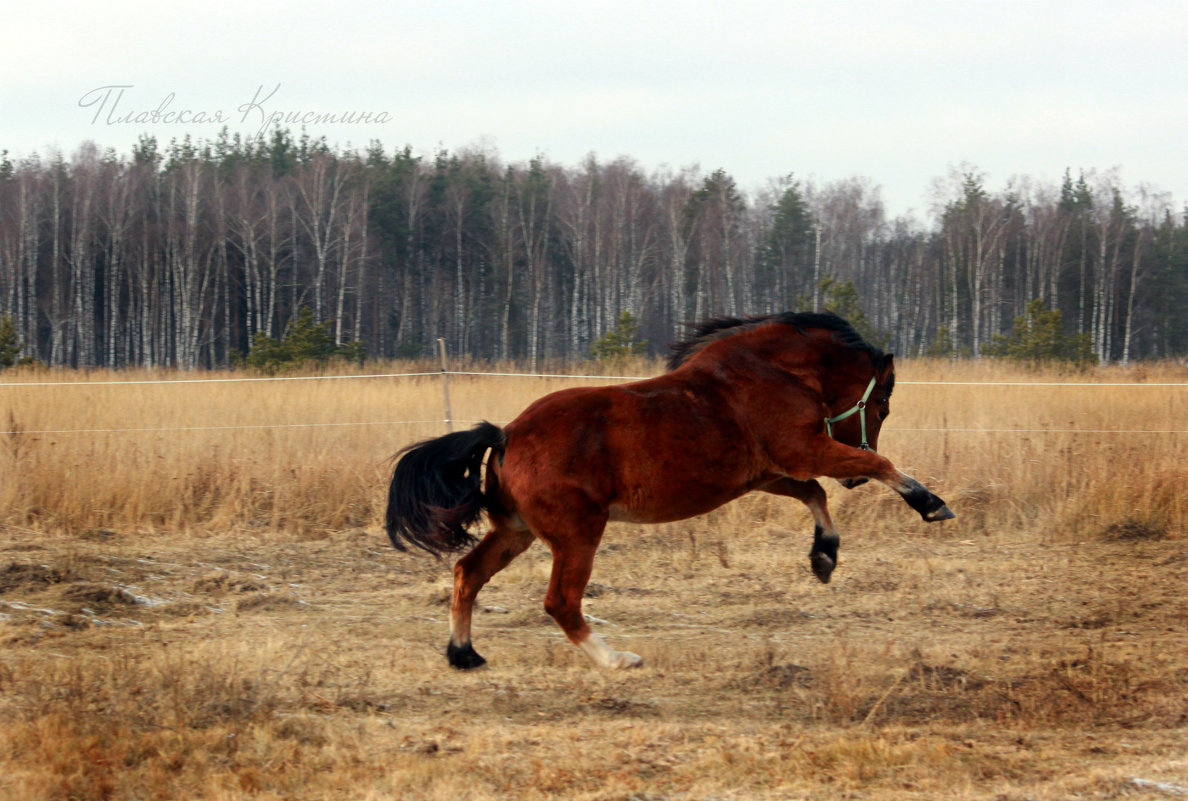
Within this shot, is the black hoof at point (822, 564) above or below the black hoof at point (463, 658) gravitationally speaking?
above

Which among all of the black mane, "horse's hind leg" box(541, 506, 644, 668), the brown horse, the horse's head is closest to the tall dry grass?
the horse's head

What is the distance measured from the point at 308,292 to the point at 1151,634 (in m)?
36.4

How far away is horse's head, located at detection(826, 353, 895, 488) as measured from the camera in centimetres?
563

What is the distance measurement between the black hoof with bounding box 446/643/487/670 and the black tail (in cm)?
49

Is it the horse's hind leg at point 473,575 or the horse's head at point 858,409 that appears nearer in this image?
the horse's hind leg at point 473,575

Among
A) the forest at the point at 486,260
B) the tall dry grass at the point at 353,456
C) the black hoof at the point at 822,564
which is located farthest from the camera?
the forest at the point at 486,260

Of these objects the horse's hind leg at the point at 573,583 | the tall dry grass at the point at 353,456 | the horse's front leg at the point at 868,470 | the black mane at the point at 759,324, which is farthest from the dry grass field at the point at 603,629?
the black mane at the point at 759,324

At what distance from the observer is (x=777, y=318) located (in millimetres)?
5793

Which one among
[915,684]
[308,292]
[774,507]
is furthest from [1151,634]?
[308,292]

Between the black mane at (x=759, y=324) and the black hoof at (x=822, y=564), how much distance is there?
3.67ft

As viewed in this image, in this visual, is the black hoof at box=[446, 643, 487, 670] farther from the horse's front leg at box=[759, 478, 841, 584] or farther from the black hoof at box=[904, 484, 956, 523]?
the black hoof at box=[904, 484, 956, 523]

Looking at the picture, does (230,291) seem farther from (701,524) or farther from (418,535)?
(418,535)

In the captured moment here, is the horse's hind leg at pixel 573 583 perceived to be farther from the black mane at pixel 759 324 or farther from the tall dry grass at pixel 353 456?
the tall dry grass at pixel 353 456

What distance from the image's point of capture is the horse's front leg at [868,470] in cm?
512
